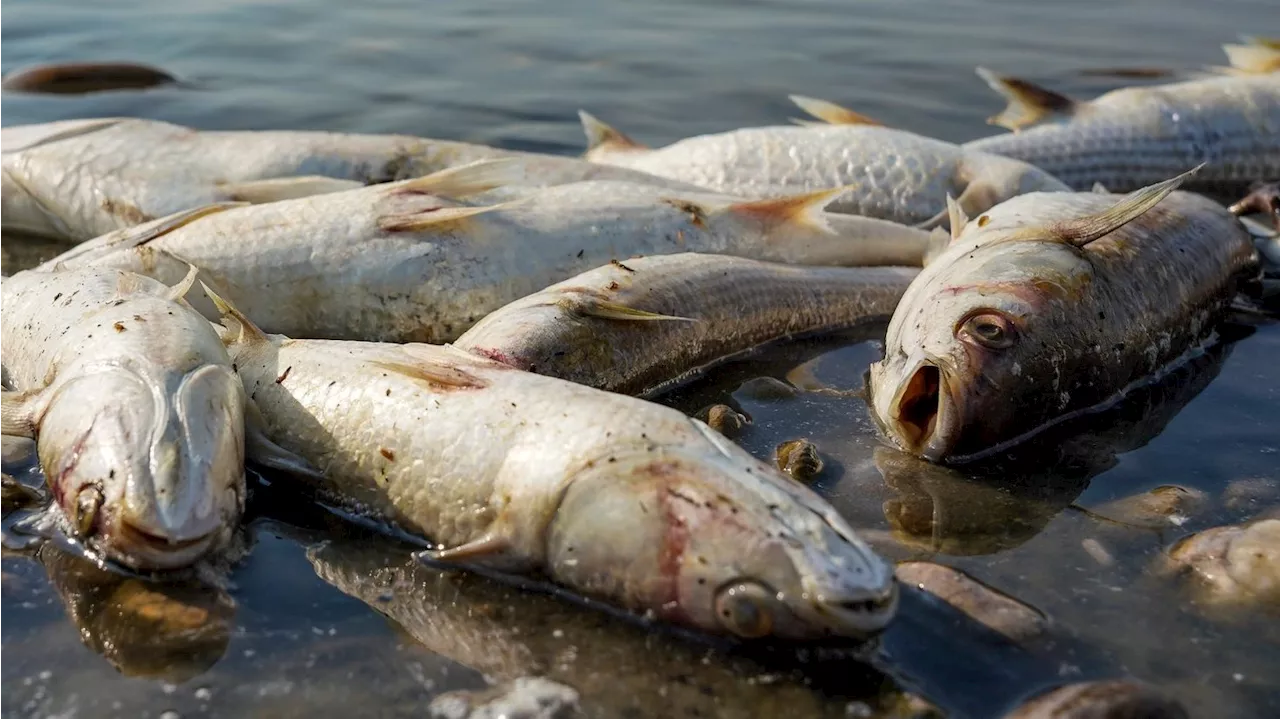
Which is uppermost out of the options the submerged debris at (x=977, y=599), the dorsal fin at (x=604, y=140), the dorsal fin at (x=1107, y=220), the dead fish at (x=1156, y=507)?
the dorsal fin at (x=1107, y=220)

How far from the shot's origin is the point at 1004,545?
411 cm

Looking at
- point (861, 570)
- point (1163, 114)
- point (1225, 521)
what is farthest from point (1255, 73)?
point (861, 570)

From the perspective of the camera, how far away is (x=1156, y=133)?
9.04m

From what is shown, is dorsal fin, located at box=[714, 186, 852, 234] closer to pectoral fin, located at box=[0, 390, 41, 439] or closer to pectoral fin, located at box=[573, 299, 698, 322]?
pectoral fin, located at box=[573, 299, 698, 322]

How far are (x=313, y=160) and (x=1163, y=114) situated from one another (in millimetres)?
5866

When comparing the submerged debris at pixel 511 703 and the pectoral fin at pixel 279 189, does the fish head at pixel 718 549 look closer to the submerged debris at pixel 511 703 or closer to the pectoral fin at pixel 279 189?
the submerged debris at pixel 511 703

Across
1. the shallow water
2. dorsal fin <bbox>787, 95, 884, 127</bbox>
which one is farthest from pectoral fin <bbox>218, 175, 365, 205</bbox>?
dorsal fin <bbox>787, 95, 884, 127</bbox>

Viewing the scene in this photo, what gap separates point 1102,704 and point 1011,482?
1.51m

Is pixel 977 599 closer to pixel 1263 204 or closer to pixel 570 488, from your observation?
pixel 570 488

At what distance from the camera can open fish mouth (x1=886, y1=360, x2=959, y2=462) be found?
4.53 meters

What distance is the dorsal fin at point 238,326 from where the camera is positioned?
4.64 metres

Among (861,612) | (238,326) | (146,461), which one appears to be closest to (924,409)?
(861,612)

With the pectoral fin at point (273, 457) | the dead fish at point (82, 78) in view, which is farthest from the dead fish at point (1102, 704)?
the dead fish at point (82, 78)

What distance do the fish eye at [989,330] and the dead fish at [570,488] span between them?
136 centimetres
